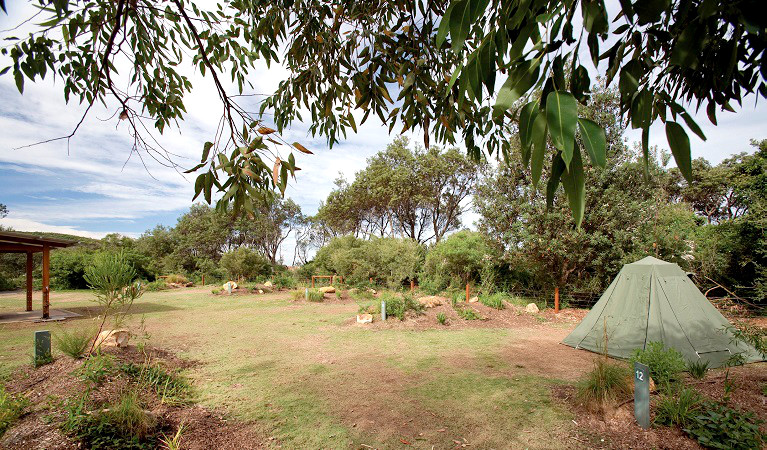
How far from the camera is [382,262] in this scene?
16469 mm

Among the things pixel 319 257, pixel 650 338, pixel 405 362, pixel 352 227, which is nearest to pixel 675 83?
pixel 405 362

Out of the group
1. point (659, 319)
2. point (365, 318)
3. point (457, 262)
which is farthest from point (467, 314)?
point (457, 262)

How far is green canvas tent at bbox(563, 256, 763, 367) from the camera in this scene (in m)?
5.44

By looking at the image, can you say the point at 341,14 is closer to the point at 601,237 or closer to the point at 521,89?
the point at 521,89

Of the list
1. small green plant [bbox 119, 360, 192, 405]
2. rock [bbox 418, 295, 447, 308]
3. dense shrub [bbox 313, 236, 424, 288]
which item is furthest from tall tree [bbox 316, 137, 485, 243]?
small green plant [bbox 119, 360, 192, 405]

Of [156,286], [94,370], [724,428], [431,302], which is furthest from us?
[156,286]

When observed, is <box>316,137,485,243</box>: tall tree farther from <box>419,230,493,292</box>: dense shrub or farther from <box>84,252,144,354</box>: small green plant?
<box>84,252,144,354</box>: small green plant

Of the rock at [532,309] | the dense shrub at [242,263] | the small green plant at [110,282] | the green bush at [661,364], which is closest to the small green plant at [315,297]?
the rock at [532,309]

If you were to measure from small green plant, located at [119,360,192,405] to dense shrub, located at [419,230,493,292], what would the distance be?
37.1 ft

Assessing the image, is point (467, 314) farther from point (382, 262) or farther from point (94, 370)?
point (94, 370)

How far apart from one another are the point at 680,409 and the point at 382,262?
13683mm

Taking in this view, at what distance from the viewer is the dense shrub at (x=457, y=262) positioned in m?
14.0

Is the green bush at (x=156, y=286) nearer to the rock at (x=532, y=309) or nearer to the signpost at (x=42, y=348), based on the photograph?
the signpost at (x=42, y=348)

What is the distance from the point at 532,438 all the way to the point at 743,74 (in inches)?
126
